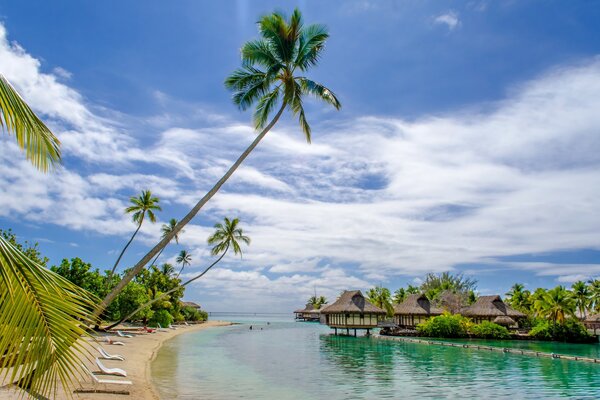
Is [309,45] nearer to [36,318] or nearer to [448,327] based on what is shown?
[36,318]

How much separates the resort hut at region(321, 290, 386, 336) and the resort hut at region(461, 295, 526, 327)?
1078 centimetres

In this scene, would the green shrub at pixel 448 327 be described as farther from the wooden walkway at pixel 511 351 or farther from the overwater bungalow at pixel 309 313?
the overwater bungalow at pixel 309 313

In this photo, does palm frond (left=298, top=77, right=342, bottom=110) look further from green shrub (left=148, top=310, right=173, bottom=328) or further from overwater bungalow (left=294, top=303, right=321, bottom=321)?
overwater bungalow (left=294, top=303, right=321, bottom=321)

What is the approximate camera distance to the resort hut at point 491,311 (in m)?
48.2

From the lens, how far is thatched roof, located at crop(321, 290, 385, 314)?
48531 mm

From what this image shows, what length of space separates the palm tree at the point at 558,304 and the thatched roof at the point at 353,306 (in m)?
16.6

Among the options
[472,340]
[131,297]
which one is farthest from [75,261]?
[472,340]


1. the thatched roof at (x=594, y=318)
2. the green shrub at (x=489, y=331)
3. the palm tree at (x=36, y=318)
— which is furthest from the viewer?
the thatched roof at (x=594, y=318)

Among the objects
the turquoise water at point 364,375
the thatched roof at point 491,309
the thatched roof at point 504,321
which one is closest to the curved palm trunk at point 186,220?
the turquoise water at point 364,375

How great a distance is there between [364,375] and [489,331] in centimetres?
2849

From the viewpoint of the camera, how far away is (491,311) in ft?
160

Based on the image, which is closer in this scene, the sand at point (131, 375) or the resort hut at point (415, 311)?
the sand at point (131, 375)

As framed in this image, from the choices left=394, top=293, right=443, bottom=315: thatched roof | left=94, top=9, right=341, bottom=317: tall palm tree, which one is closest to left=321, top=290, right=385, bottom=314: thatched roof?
left=394, top=293, right=443, bottom=315: thatched roof

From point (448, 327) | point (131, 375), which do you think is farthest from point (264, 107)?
point (448, 327)
